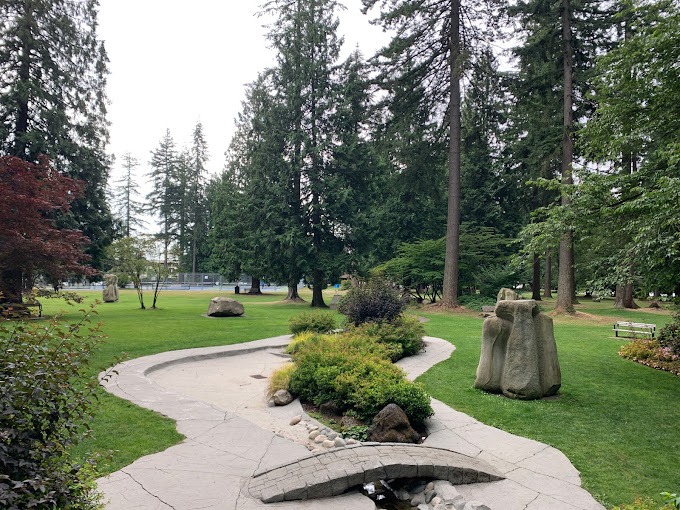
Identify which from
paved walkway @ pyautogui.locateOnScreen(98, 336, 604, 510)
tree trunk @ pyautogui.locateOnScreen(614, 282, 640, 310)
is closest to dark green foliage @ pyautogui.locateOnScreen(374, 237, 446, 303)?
tree trunk @ pyautogui.locateOnScreen(614, 282, 640, 310)

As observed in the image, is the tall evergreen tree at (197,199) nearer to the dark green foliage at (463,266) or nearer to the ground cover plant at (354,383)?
the dark green foliage at (463,266)

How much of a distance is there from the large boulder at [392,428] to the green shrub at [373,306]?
614cm

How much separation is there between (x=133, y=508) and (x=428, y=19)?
888 inches

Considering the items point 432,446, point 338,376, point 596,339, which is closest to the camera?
point 432,446

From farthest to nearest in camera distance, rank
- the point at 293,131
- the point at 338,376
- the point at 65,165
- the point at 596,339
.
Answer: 1. the point at 293,131
2. the point at 65,165
3. the point at 596,339
4. the point at 338,376

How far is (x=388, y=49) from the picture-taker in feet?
66.2

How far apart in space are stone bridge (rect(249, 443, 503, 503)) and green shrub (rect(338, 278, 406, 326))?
7043mm

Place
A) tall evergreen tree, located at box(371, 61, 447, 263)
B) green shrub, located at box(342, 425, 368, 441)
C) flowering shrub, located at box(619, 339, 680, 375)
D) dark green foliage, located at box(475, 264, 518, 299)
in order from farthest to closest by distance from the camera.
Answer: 1. dark green foliage, located at box(475, 264, 518, 299)
2. tall evergreen tree, located at box(371, 61, 447, 263)
3. flowering shrub, located at box(619, 339, 680, 375)
4. green shrub, located at box(342, 425, 368, 441)

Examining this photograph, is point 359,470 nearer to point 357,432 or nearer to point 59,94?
point 357,432

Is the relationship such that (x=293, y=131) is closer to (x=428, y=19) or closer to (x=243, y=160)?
(x=428, y=19)

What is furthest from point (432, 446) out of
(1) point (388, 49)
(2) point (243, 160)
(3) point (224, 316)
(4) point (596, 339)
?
(2) point (243, 160)

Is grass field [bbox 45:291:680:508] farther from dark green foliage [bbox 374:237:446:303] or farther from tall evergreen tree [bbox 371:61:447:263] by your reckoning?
tall evergreen tree [bbox 371:61:447:263]

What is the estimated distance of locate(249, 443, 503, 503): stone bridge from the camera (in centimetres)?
359

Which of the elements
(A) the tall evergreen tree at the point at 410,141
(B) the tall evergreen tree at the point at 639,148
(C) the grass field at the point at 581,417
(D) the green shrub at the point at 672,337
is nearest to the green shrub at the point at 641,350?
(D) the green shrub at the point at 672,337
